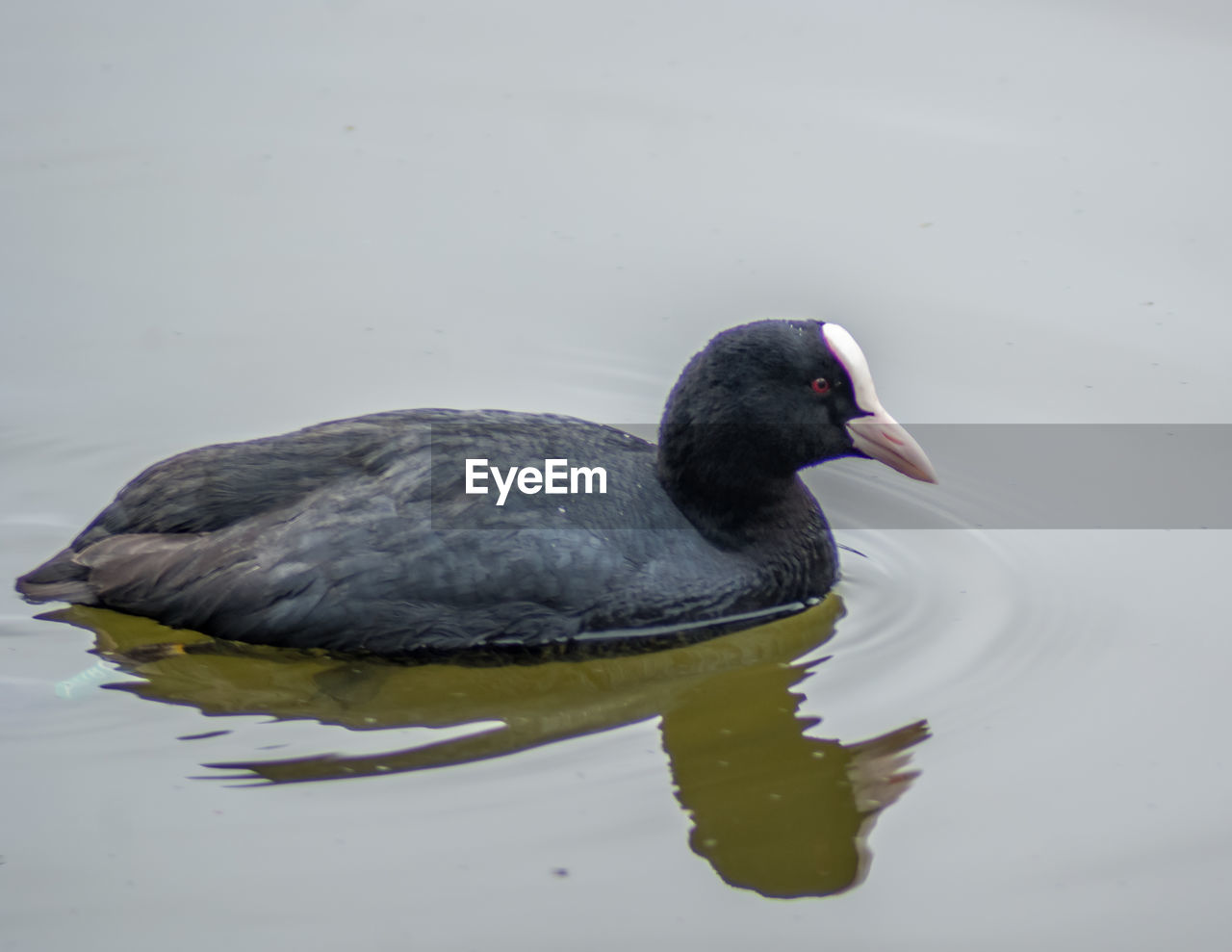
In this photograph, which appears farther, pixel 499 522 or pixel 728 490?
pixel 728 490

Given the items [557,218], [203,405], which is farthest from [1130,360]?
[203,405]

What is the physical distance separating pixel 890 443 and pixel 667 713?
123cm

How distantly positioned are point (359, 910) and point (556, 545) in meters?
1.42

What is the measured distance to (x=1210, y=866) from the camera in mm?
4504

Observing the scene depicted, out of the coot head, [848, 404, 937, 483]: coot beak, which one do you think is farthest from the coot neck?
[848, 404, 937, 483]: coot beak

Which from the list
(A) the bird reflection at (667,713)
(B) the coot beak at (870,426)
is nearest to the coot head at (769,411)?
(B) the coot beak at (870,426)

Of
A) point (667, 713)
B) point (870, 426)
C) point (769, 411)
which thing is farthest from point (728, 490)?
point (667, 713)

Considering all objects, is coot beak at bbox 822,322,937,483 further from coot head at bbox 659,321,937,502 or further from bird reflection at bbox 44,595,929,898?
bird reflection at bbox 44,595,929,898

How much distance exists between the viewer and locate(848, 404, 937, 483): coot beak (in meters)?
5.46

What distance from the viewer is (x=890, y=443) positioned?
5.46 m

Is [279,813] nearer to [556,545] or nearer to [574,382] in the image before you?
[556,545]

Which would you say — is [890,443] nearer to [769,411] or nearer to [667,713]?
[769,411]

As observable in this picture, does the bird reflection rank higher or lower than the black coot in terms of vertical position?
lower

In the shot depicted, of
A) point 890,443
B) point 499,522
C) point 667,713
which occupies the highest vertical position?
point 890,443
